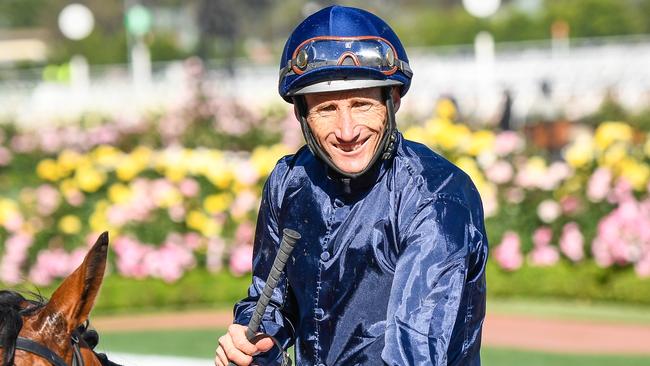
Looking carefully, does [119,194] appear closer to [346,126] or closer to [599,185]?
[599,185]

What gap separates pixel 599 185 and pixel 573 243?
477 millimetres

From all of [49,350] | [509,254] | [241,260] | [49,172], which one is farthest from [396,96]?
[49,172]

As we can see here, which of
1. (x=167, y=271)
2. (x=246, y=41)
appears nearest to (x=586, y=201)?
(x=167, y=271)

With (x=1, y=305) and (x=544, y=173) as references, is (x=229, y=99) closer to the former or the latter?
(x=544, y=173)

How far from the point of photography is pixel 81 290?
6.38 feet

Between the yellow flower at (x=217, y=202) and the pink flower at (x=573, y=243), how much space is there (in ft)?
8.99

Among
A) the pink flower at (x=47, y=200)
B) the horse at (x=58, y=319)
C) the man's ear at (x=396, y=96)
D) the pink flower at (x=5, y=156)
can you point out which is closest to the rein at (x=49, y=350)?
the horse at (x=58, y=319)

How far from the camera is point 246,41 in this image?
35.2m

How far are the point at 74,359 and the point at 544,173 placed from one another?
7387 millimetres

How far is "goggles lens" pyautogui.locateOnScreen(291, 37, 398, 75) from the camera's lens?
2.22 meters

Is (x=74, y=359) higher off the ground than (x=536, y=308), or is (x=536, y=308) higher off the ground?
(x=536, y=308)

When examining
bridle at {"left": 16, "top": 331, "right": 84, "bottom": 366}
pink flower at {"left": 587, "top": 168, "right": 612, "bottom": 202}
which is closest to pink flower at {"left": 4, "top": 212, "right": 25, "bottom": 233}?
pink flower at {"left": 587, "top": 168, "right": 612, "bottom": 202}

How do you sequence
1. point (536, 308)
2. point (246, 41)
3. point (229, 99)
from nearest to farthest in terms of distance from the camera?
point (536, 308) → point (229, 99) → point (246, 41)

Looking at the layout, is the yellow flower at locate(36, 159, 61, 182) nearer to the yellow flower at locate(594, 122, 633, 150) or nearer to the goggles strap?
the yellow flower at locate(594, 122, 633, 150)
